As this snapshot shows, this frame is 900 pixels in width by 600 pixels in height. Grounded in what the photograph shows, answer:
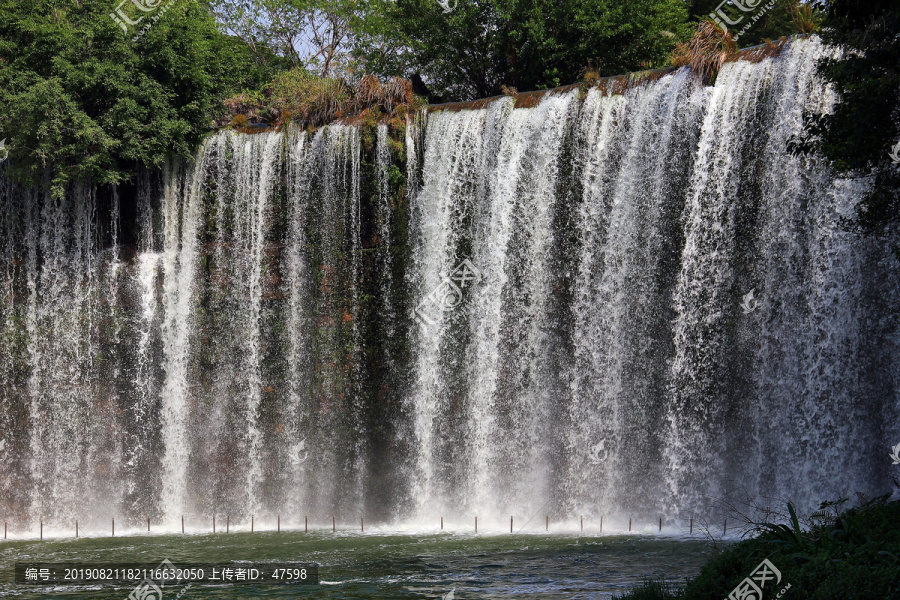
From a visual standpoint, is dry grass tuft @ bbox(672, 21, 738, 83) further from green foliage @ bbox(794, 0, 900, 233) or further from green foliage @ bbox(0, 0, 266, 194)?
green foliage @ bbox(0, 0, 266, 194)

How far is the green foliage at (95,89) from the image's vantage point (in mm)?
21969

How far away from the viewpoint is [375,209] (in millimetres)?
23125

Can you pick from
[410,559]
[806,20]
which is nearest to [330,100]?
[806,20]

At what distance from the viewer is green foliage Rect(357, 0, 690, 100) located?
28250 millimetres

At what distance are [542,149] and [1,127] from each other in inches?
534

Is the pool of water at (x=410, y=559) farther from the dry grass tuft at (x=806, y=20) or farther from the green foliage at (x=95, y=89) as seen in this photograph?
the dry grass tuft at (x=806, y=20)

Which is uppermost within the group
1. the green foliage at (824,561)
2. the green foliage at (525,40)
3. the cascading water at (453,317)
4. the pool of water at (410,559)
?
the green foliage at (525,40)

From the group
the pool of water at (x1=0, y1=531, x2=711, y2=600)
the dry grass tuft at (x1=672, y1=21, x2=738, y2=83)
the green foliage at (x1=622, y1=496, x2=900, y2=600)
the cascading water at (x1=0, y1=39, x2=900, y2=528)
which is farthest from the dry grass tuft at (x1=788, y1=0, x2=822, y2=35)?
the green foliage at (x1=622, y1=496, x2=900, y2=600)

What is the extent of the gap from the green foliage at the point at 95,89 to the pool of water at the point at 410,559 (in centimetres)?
938

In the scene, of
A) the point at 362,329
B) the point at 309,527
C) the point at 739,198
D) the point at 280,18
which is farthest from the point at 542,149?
the point at 280,18

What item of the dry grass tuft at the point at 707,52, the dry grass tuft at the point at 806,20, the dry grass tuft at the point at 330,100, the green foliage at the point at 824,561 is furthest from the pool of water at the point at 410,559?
the dry grass tuft at the point at 806,20

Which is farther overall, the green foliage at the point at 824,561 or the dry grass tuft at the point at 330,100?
the dry grass tuft at the point at 330,100

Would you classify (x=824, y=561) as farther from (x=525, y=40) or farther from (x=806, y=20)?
(x=525, y=40)

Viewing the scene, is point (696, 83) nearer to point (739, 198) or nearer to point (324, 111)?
point (739, 198)
